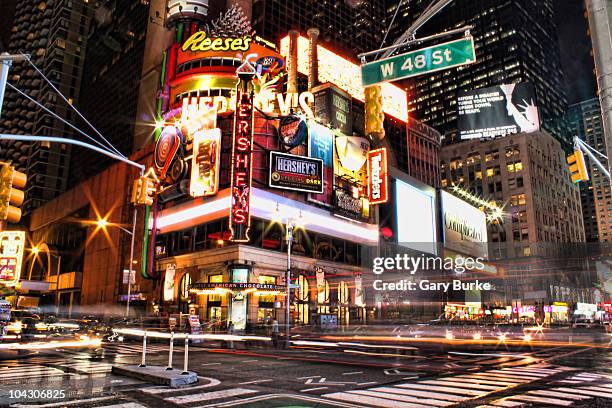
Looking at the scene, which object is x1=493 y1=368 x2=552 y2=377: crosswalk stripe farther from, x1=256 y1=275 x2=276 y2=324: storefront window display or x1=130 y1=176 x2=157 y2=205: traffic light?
x1=256 y1=275 x2=276 y2=324: storefront window display

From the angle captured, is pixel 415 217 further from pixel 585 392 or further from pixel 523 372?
pixel 585 392

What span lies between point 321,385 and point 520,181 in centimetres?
12286

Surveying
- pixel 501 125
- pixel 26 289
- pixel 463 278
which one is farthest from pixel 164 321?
pixel 463 278

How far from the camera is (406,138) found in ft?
302

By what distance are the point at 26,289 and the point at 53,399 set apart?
7859cm

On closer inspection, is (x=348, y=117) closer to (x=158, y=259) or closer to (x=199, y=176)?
(x=199, y=176)

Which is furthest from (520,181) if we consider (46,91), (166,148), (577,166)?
(46,91)

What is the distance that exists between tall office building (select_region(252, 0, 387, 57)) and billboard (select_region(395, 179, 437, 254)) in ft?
116

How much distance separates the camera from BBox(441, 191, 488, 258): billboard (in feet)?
275

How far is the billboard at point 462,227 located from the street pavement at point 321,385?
68221 millimetres

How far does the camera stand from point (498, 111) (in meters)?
23.6

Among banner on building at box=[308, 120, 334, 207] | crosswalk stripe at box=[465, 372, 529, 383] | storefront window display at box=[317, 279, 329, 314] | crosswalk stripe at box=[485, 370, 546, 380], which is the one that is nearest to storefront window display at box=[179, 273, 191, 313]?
storefront window display at box=[317, 279, 329, 314]

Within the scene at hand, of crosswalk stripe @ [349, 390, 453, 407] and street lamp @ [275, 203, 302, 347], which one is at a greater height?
street lamp @ [275, 203, 302, 347]

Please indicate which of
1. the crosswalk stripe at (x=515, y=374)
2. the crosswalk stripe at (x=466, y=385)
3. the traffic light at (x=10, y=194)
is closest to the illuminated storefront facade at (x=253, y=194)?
the crosswalk stripe at (x=515, y=374)
